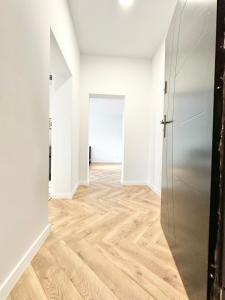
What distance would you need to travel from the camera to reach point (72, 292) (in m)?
1.18

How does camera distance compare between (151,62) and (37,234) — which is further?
(151,62)

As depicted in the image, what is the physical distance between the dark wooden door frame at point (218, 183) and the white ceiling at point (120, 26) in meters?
2.31

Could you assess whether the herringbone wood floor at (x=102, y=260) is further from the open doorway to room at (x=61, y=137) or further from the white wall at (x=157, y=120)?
the white wall at (x=157, y=120)

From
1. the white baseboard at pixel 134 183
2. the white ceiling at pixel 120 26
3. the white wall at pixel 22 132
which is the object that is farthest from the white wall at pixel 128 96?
the white wall at pixel 22 132

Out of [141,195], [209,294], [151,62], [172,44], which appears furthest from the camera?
[151,62]

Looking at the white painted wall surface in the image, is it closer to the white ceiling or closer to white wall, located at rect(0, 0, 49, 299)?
the white ceiling

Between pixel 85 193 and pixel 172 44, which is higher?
pixel 172 44

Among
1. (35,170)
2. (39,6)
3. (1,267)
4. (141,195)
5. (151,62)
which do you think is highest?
(151,62)

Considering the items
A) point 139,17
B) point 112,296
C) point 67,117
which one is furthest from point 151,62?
point 112,296

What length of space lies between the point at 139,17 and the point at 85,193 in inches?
113

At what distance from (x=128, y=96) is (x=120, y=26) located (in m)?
1.36

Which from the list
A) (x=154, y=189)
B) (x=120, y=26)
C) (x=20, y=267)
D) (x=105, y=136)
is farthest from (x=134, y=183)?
(x=105, y=136)

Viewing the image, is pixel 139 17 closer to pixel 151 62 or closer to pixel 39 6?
pixel 151 62

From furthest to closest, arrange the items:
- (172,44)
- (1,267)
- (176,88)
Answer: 1. (172,44)
2. (176,88)
3. (1,267)
